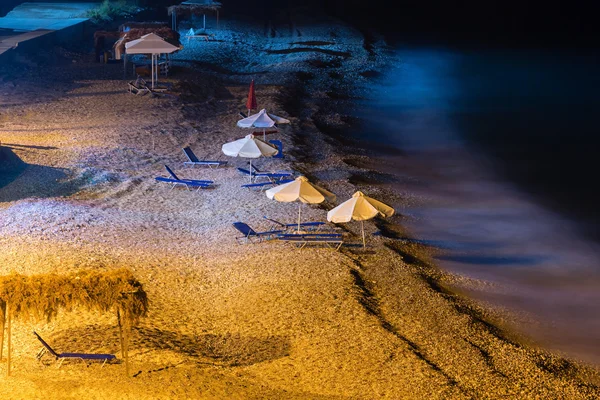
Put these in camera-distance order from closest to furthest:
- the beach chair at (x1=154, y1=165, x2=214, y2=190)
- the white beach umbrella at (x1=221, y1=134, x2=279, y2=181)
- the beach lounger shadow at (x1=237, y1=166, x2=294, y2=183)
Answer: the white beach umbrella at (x1=221, y1=134, x2=279, y2=181) < the beach chair at (x1=154, y1=165, x2=214, y2=190) < the beach lounger shadow at (x1=237, y1=166, x2=294, y2=183)

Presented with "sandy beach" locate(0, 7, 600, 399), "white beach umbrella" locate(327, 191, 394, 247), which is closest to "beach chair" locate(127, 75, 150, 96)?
"sandy beach" locate(0, 7, 600, 399)

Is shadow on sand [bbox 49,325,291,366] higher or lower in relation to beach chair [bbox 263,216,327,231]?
higher

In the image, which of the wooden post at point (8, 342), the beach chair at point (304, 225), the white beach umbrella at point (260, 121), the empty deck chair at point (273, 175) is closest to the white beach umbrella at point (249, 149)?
the empty deck chair at point (273, 175)

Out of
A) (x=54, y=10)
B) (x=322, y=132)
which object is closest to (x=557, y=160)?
(x=322, y=132)

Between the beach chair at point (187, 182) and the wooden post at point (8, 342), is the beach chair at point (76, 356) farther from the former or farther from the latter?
the beach chair at point (187, 182)

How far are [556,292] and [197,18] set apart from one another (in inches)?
1665

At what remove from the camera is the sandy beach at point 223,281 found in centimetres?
1100

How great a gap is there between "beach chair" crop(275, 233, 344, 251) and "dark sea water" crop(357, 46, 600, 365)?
2.49 metres

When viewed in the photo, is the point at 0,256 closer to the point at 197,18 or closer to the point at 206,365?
the point at 206,365

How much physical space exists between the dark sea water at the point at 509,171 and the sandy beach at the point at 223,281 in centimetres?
111

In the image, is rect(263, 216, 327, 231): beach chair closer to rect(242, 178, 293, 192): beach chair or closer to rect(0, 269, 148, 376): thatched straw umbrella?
rect(242, 178, 293, 192): beach chair

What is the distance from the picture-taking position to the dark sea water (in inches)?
650

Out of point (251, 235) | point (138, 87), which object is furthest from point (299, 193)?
point (138, 87)

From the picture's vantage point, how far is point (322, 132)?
94.0 feet
